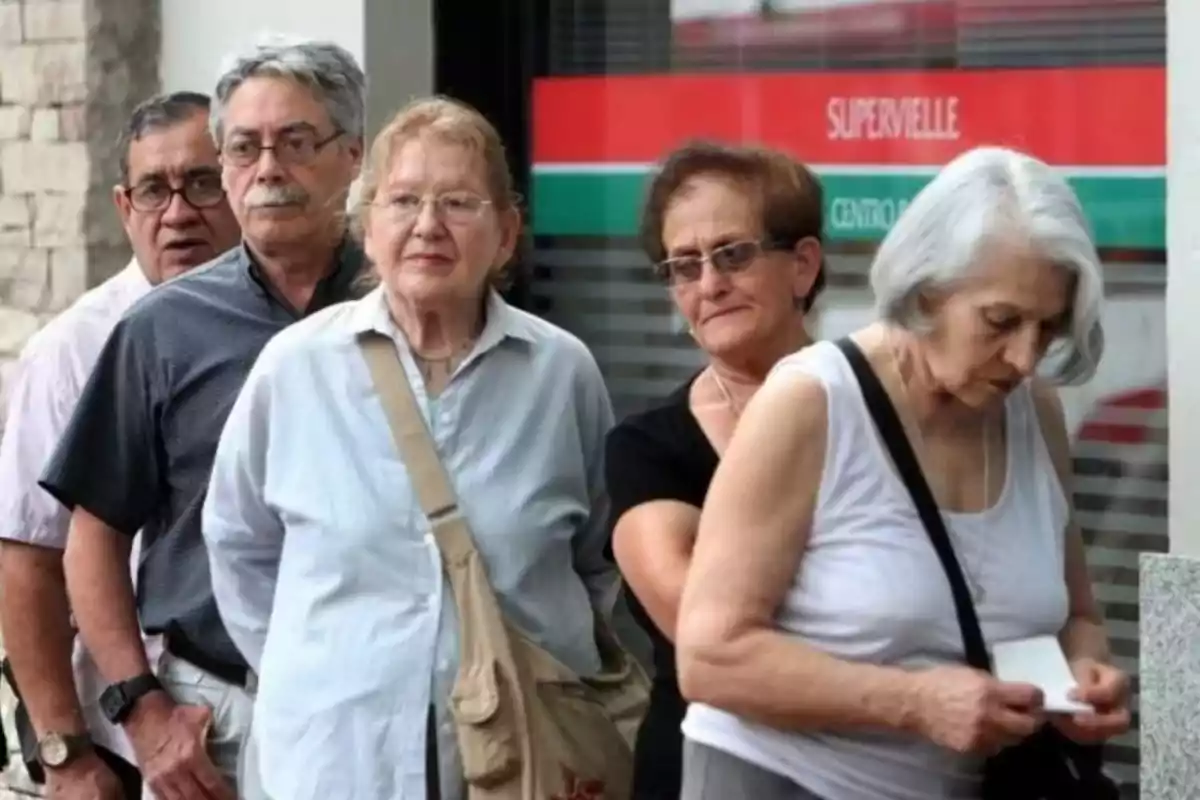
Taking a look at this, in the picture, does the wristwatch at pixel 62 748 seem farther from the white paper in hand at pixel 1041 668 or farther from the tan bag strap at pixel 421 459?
the white paper in hand at pixel 1041 668

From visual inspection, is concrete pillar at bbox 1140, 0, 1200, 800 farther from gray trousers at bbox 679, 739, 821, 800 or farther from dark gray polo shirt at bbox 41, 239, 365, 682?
dark gray polo shirt at bbox 41, 239, 365, 682

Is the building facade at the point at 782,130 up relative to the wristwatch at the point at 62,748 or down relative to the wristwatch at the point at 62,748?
up

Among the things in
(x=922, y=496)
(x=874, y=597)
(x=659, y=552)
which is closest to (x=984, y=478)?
(x=922, y=496)

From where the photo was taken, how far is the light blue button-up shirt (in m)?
3.91

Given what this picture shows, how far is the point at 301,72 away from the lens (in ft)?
14.7

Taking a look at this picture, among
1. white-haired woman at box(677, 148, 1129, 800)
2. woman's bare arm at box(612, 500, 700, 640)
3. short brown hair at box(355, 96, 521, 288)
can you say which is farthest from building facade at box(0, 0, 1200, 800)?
woman's bare arm at box(612, 500, 700, 640)

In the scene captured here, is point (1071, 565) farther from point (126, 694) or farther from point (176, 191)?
point (176, 191)

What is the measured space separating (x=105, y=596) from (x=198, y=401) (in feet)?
1.25

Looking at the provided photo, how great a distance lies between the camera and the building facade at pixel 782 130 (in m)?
4.56

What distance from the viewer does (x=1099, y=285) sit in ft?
10.6

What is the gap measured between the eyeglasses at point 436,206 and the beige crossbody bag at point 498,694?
200 millimetres

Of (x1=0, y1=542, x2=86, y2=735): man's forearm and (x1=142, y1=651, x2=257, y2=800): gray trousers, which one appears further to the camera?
(x1=0, y1=542, x2=86, y2=735): man's forearm

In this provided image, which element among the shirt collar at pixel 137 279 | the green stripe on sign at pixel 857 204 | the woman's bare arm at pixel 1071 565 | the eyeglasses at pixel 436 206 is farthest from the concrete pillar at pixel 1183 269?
the shirt collar at pixel 137 279

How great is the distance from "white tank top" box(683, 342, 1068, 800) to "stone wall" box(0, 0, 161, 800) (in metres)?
3.38
